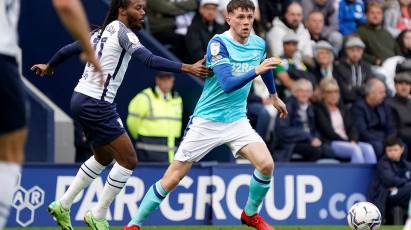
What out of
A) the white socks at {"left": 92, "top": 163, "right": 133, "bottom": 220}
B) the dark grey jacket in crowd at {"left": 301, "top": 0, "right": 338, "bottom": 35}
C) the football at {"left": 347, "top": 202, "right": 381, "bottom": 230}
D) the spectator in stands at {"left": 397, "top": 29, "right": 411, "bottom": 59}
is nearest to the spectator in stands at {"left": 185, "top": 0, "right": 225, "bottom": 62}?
the dark grey jacket in crowd at {"left": 301, "top": 0, "right": 338, "bottom": 35}

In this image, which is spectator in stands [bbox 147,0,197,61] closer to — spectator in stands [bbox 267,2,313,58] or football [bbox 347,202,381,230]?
spectator in stands [bbox 267,2,313,58]

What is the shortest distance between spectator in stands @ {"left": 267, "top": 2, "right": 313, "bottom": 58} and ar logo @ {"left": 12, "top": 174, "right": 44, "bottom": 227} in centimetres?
480

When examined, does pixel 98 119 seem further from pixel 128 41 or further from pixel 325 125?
pixel 325 125

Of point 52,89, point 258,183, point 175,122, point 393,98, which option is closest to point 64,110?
point 52,89

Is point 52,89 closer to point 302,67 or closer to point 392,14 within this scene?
point 302,67

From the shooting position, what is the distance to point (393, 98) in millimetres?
16562

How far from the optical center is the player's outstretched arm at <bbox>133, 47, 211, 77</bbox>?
31.5 ft

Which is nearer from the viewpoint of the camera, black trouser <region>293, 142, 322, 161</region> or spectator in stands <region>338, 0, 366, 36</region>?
black trouser <region>293, 142, 322, 161</region>

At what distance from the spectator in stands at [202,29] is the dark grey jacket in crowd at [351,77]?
209 cm

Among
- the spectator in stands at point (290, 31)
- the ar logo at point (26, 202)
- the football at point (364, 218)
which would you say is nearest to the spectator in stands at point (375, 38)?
the spectator in stands at point (290, 31)

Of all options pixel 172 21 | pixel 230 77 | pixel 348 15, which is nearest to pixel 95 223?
pixel 230 77

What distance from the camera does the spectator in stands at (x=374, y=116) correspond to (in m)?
16.4

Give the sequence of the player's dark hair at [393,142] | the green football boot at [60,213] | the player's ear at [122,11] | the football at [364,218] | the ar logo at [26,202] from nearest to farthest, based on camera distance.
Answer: the player's ear at [122,11]
the green football boot at [60,213]
the football at [364,218]
the ar logo at [26,202]
the player's dark hair at [393,142]

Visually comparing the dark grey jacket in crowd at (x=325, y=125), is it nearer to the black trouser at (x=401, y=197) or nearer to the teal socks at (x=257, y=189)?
the black trouser at (x=401, y=197)
